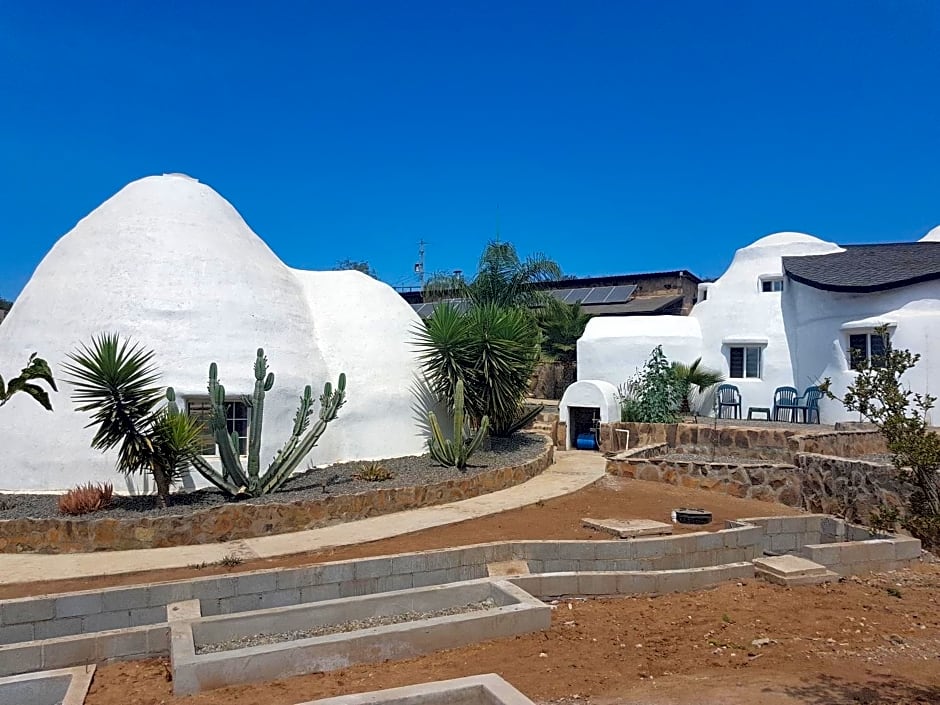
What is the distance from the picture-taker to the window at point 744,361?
21.6 meters

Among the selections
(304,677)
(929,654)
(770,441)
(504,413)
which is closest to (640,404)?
(770,441)

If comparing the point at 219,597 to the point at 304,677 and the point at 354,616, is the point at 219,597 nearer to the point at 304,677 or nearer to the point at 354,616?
the point at 354,616

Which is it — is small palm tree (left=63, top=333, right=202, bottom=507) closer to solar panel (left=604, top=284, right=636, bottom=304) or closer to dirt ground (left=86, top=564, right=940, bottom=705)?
dirt ground (left=86, top=564, right=940, bottom=705)

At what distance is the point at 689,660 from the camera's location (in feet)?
20.0

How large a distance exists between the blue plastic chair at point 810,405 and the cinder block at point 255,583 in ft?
54.5

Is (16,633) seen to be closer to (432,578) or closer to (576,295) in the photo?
(432,578)

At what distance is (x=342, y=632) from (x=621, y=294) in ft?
98.7

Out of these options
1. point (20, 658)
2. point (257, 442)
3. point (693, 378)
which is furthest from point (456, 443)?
point (693, 378)

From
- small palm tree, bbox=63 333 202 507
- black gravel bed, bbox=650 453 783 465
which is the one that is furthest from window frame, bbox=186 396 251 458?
black gravel bed, bbox=650 453 783 465

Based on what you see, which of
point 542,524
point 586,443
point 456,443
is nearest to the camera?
point 542,524

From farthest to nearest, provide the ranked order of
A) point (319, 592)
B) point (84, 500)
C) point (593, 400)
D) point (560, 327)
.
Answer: point (560, 327) < point (593, 400) < point (84, 500) < point (319, 592)

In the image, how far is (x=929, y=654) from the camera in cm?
622

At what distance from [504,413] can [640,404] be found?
4988mm

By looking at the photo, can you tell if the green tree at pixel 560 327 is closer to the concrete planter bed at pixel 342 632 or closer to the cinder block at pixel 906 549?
the cinder block at pixel 906 549
